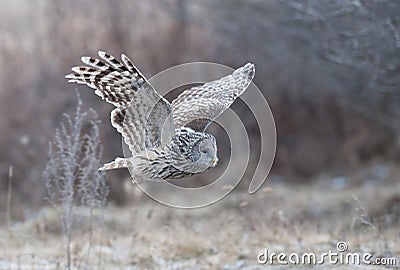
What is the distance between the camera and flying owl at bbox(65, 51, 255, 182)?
241 inches

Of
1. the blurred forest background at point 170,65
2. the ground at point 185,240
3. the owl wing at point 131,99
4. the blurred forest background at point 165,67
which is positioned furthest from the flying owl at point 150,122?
the blurred forest background at point 170,65

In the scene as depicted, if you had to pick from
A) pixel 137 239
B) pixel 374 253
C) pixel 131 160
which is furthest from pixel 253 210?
pixel 131 160

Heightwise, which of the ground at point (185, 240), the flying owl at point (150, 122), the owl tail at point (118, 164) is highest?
the flying owl at point (150, 122)

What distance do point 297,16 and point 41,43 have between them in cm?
635

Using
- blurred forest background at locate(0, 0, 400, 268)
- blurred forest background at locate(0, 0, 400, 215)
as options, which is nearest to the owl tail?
blurred forest background at locate(0, 0, 400, 268)

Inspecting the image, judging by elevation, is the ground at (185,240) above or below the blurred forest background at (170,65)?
below

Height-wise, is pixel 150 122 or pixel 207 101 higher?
pixel 207 101

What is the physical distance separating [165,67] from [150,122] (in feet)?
23.8

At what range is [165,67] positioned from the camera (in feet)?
44.7

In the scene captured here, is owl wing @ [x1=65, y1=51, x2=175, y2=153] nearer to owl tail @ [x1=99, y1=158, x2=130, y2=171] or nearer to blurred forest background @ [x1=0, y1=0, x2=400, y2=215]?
owl tail @ [x1=99, y1=158, x2=130, y2=171]

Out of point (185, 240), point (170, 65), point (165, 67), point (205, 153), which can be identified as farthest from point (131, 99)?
point (170, 65)

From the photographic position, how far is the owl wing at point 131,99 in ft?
19.9

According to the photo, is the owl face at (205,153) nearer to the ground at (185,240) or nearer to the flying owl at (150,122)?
the flying owl at (150,122)

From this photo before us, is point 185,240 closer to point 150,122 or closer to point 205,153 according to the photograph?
point 205,153
